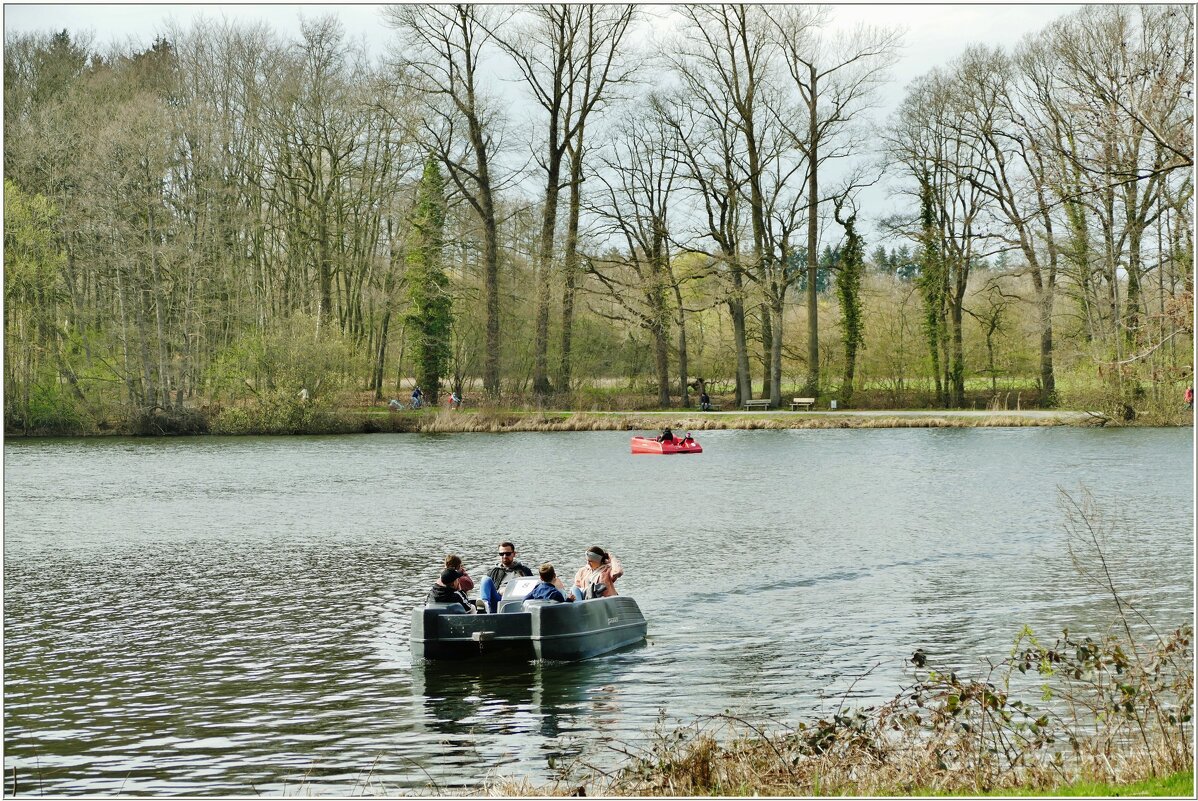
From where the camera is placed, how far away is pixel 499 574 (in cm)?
1580

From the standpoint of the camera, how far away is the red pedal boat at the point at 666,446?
42.4 meters

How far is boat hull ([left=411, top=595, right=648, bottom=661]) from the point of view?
45.7 ft

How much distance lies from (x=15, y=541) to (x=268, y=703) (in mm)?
14686

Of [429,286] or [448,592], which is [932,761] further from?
[429,286]

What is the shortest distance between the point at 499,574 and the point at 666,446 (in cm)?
2692

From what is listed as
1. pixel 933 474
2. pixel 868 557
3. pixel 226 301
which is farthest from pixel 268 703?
pixel 226 301

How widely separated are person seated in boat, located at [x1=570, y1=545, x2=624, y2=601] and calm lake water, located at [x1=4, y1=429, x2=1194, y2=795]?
0.98 m

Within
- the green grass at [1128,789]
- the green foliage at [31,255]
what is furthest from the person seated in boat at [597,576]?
the green foliage at [31,255]

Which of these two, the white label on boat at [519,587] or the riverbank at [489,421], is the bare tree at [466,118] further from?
the white label on boat at [519,587]

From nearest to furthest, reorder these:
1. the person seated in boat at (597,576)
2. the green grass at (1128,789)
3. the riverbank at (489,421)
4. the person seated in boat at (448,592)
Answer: the green grass at (1128,789) → the person seated in boat at (448,592) → the person seated in boat at (597,576) → the riverbank at (489,421)

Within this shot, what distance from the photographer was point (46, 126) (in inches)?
1652

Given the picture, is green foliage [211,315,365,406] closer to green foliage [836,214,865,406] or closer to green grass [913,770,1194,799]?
green foliage [836,214,865,406]

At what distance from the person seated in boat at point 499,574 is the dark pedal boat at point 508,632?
0.94 m

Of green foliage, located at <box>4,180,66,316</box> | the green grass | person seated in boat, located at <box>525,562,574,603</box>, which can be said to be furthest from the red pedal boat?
the green grass
